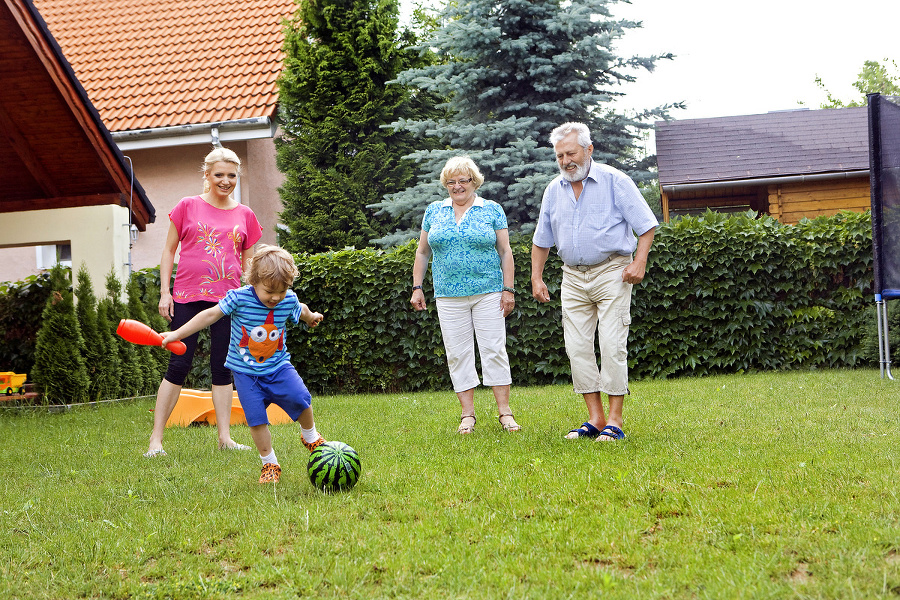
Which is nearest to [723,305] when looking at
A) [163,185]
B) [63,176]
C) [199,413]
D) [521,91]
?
[521,91]

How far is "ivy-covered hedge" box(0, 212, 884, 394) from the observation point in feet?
31.4

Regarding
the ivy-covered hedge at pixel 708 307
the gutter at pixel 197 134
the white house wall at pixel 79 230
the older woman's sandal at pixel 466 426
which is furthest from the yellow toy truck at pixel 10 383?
the gutter at pixel 197 134

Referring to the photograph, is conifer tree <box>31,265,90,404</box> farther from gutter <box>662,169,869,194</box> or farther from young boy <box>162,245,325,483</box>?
gutter <box>662,169,869,194</box>

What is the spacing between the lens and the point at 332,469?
3.96 m

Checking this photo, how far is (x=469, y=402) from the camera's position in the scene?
238 inches

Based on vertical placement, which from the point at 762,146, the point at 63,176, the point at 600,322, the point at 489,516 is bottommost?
the point at 489,516

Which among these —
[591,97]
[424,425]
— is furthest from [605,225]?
[591,97]

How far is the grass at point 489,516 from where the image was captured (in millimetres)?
2645

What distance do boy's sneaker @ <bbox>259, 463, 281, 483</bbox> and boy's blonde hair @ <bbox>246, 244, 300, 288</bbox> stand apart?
1.01m

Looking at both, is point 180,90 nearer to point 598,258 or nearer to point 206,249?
point 206,249

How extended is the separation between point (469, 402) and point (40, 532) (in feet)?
10.7

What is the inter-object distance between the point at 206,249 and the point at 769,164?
13336mm

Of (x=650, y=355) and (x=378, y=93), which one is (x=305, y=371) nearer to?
(x=650, y=355)

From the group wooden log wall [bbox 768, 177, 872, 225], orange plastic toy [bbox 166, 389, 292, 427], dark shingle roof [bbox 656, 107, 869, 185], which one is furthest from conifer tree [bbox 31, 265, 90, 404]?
wooden log wall [bbox 768, 177, 872, 225]
